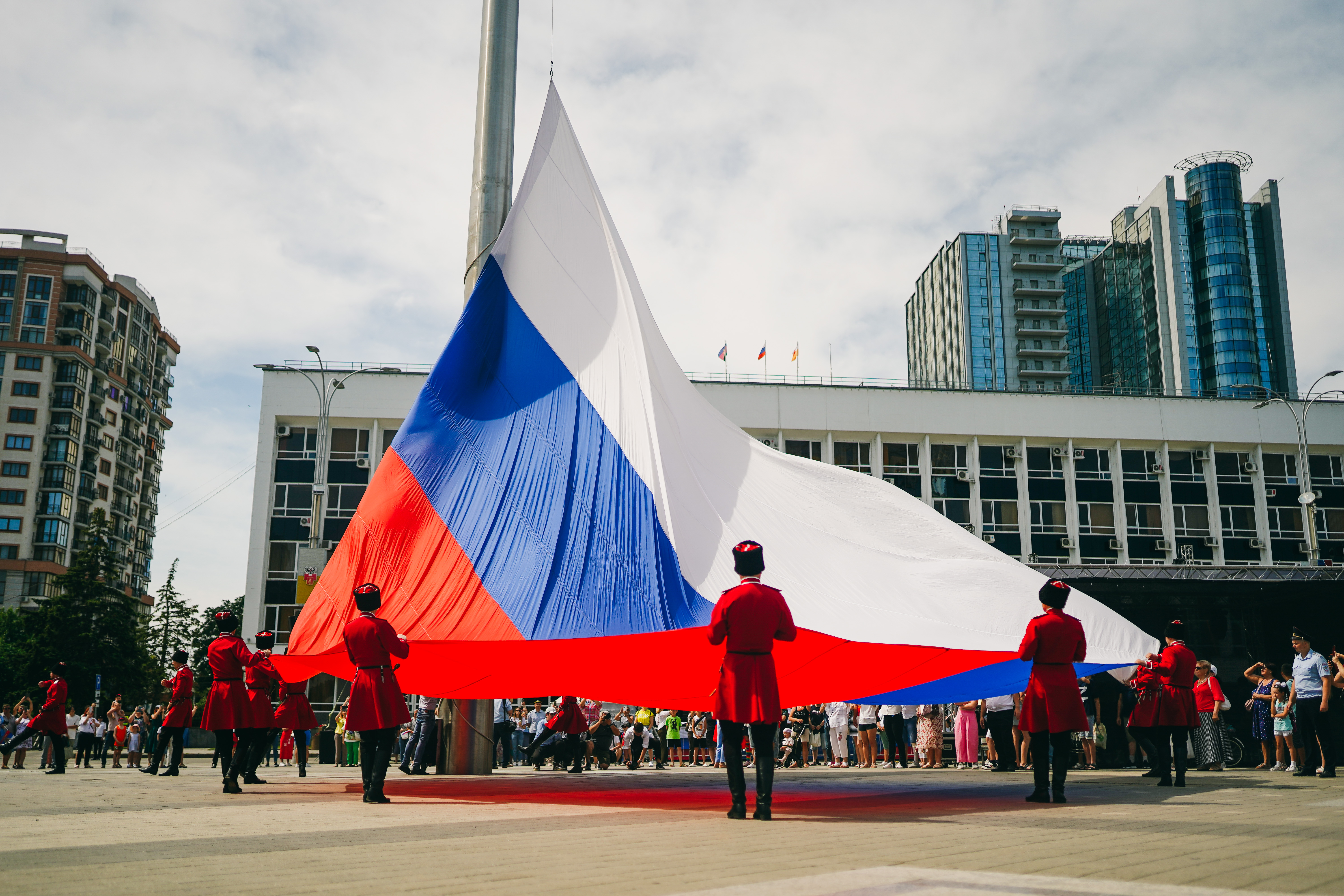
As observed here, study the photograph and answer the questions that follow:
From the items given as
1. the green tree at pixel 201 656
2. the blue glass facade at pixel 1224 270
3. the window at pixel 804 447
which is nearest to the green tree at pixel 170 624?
the green tree at pixel 201 656

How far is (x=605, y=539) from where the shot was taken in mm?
9617

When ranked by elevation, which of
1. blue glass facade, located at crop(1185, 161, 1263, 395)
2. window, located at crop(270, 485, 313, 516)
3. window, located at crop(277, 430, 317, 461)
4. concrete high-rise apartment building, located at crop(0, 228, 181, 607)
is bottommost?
window, located at crop(270, 485, 313, 516)

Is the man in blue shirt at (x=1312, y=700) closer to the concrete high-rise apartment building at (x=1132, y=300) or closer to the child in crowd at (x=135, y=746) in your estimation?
the child in crowd at (x=135, y=746)

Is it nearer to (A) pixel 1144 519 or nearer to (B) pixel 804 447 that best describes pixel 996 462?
(A) pixel 1144 519

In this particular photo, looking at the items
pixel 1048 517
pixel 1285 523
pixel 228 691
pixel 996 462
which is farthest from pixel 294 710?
pixel 1285 523

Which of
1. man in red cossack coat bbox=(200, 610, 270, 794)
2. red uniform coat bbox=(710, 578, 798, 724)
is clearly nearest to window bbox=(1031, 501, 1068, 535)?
man in red cossack coat bbox=(200, 610, 270, 794)

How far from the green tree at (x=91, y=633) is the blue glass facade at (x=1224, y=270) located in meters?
97.1

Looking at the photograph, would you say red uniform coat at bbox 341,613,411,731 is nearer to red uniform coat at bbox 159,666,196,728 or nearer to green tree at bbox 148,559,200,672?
red uniform coat at bbox 159,666,196,728

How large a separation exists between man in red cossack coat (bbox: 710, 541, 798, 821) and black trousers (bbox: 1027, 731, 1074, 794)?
258 centimetres

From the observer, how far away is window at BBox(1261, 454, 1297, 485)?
56.4 metres

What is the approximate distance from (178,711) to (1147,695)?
1228 cm

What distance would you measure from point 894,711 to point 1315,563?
2473 centimetres

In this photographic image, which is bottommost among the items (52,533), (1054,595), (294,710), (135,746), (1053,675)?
(135,746)

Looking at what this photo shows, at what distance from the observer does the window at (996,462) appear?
54.6 metres
